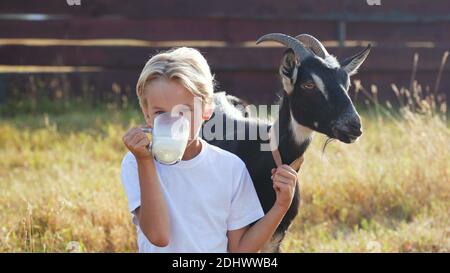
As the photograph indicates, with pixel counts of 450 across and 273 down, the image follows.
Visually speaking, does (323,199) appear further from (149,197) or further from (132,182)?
(149,197)

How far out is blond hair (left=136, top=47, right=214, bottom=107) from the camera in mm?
2950

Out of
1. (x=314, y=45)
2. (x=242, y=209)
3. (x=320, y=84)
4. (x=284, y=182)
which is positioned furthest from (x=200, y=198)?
(x=314, y=45)

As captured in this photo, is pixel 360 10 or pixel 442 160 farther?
pixel 360 10

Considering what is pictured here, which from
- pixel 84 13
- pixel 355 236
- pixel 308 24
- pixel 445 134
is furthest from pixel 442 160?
pixel 84 13

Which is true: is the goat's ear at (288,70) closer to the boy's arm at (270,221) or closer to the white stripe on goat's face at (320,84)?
the white stripe on goat's face at (320,84)

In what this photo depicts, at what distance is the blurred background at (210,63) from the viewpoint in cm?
673

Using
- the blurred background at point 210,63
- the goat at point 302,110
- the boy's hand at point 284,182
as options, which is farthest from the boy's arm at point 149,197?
the blurred background at point 210,63

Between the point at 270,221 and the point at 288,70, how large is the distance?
1.69 meters

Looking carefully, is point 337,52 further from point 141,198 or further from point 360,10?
point 141,198

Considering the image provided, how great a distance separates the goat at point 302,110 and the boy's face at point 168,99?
1.40 meters

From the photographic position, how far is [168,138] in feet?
9.17

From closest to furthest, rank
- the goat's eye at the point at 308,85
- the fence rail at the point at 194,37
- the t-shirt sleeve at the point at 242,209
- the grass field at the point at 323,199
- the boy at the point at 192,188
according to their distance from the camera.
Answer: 1. the boy at the point at 192,188
2. the t-shirt sleeve at the point at 242,209
3. the goat's eye at the point at 308,85
4. the grass field at the point at 323,199
5. the fence rail at the point at 194,37

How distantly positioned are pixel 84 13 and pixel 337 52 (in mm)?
3348

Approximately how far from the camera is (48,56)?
35.6ft
